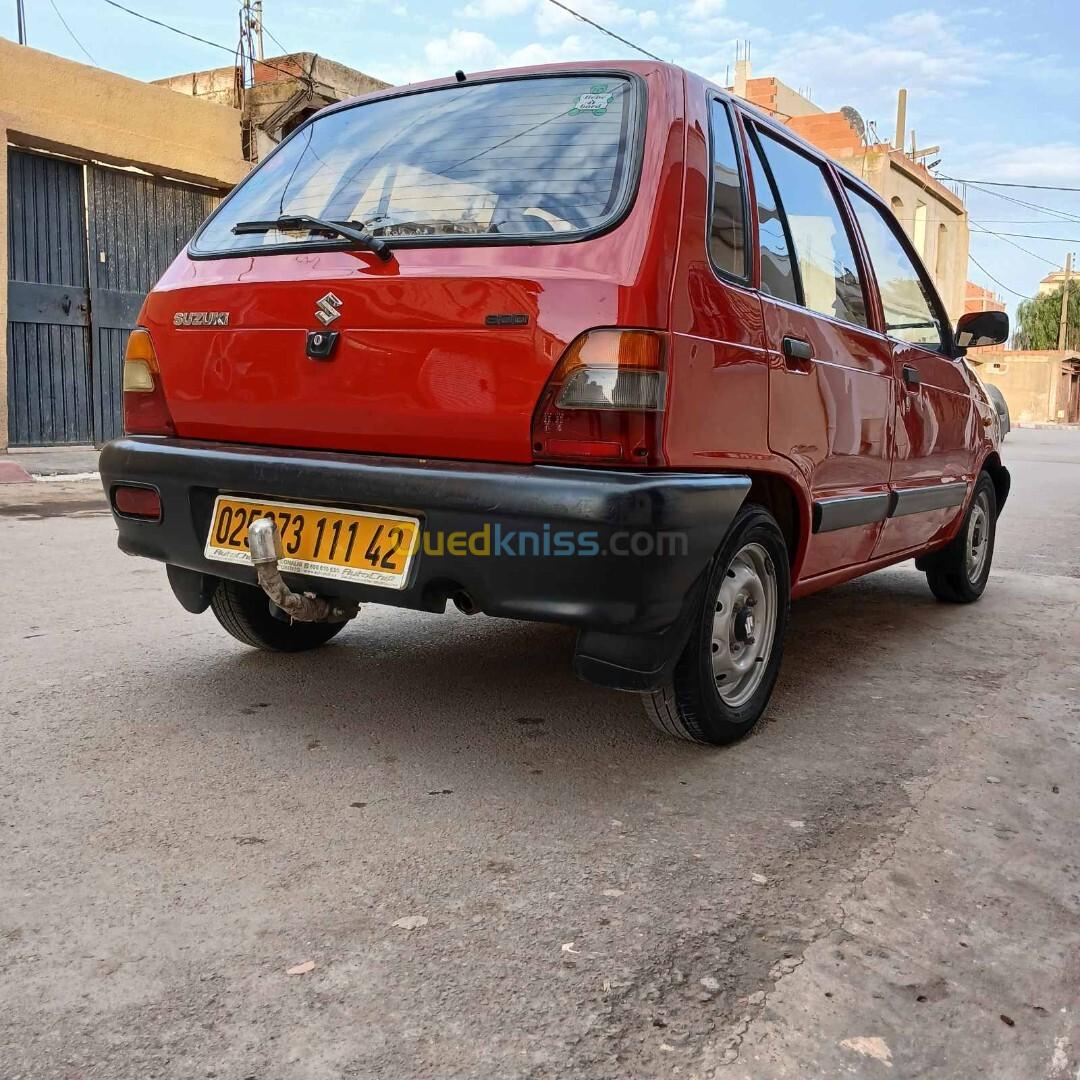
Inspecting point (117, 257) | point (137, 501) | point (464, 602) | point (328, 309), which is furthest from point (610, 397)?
point (117, 257)

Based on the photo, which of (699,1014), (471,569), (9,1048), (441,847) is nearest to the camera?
(9,1048)

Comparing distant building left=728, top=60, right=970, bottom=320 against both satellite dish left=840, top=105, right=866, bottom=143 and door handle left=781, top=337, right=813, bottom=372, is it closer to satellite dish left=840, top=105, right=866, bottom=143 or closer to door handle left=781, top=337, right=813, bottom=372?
satellite dish left=840, top=105, right=866, bottom=143

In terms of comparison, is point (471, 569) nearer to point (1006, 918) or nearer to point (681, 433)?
point (681, 433)

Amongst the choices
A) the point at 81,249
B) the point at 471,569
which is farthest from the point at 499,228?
the point at 81,249

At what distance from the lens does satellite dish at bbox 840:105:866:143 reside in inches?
1402

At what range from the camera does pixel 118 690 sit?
3.28m

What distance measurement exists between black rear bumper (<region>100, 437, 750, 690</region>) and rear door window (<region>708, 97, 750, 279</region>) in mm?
550

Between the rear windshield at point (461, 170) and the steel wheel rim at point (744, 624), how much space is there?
0.99 meters

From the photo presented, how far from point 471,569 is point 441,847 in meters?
0.59

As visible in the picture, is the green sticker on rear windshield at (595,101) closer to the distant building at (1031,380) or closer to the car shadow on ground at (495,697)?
the car shadow on ground at (495,697)

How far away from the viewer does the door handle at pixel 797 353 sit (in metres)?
2.93

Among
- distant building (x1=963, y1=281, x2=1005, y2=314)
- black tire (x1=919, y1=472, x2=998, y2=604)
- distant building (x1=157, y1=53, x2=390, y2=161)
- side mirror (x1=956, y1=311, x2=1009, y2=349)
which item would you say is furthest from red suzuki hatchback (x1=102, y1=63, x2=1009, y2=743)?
distant building (x1=963, y1=281, x2=1005, y2=314)

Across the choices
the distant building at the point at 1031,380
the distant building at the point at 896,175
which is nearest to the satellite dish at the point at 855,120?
the distant building at the point at 896,175

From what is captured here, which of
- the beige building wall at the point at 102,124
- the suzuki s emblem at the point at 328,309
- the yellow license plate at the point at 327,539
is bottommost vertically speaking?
the yellow license plate at the point at 327,539
